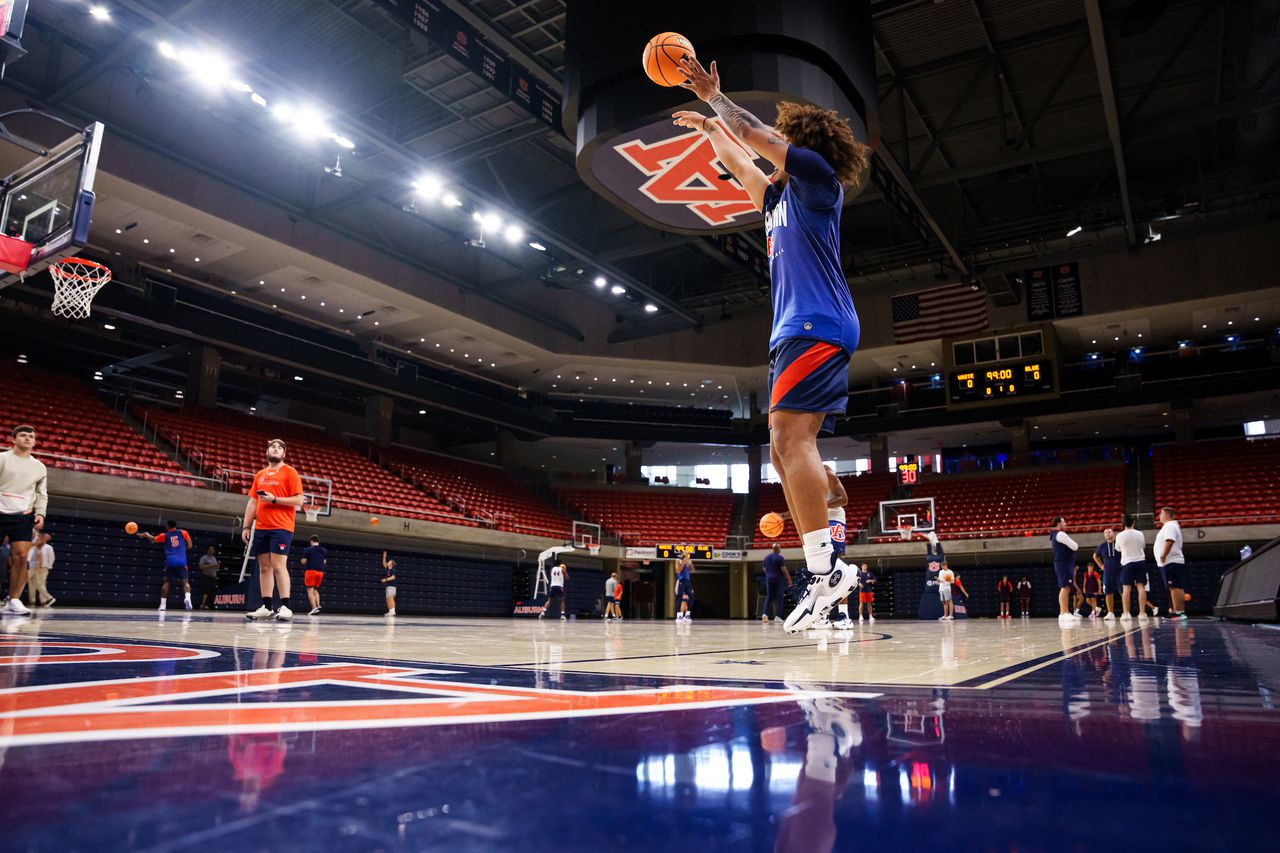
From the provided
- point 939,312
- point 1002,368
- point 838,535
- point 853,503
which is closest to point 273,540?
point 838,535

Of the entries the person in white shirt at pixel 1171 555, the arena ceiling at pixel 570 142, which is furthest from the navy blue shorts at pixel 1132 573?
the arena ceiling at pixel 570 142

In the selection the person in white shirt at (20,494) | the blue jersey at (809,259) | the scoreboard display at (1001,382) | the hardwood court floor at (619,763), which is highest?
the scoreboard display at (1001,382)

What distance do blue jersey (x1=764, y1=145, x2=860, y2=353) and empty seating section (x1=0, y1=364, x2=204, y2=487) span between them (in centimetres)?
1430

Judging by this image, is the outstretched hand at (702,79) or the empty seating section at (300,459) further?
the empty seating section at (300,459)

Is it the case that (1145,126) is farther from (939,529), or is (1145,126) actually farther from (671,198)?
(939,529)

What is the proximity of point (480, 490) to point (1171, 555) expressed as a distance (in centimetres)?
1840

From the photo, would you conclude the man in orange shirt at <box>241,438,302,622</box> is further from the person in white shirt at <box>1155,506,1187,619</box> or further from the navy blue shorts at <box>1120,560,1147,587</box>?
the navy blue shorts at <box>1120,560,1147,587</box>

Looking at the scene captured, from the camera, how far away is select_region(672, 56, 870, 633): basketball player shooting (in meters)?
2.84

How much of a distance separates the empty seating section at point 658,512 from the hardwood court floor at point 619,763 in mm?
23896

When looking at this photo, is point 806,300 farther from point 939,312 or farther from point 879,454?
point 879,454

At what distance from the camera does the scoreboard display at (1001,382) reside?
63.1 ft

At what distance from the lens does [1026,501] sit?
23.0 m

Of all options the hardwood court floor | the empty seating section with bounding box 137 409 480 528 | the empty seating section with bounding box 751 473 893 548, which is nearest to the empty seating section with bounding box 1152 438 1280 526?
the empty seating section with bounding box 751 473 893 548

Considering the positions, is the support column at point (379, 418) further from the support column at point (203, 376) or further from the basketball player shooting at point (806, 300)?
the basketball player shooting at point (806, 300)
